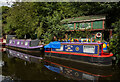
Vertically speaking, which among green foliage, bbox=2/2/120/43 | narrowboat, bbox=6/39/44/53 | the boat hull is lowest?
the boat hull

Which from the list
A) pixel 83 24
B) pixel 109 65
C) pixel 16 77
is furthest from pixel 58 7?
pixel 16 77

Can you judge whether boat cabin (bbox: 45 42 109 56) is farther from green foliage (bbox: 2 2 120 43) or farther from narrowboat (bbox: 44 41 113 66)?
green foliage (bbox: 2 2 120 43)

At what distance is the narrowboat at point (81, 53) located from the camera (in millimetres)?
10555

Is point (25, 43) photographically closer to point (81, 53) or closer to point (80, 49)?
point (80, 49)

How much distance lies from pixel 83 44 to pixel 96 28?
5.64 m

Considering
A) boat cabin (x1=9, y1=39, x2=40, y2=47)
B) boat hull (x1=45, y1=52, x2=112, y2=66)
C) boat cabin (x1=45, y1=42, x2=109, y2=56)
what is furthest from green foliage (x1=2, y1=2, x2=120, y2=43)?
boat hull (x1=45, y1=52, x2=112, y2=66)

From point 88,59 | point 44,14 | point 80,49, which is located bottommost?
point 88,59

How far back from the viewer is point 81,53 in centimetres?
1188

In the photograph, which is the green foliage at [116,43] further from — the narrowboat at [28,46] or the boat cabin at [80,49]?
the narrowboat at [28,46]

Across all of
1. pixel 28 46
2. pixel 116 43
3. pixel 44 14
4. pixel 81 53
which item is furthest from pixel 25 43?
pixel 116 43

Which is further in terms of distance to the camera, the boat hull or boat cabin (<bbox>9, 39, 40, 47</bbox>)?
boat cabin (<bbox>9, 39, 40, 47</bbox>)

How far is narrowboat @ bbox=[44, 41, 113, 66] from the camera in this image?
34.6 feet

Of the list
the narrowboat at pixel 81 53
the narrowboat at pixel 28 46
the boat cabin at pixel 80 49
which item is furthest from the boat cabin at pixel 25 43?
the boat cabin at pixel 80 49

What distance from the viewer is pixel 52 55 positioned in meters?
14.3
